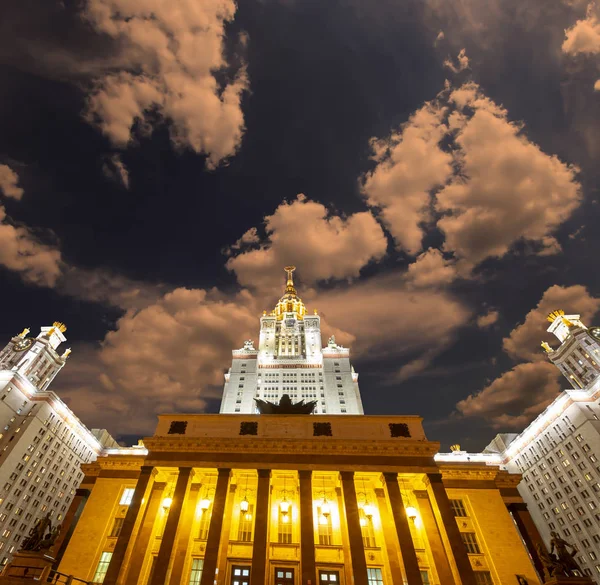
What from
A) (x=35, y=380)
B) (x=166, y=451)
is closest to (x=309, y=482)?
(x=166, y=451)

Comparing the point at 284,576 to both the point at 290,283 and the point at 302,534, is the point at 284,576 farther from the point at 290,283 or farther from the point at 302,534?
the point at 290,283

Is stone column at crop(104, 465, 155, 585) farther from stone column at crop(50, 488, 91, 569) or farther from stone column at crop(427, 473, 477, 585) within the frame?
stone column at crop(427, 473, 477, 585)

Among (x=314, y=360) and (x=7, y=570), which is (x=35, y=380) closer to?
(x=314, y=360)

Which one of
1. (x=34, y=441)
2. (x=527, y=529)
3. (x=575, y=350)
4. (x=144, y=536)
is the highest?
(x=575, y=350)

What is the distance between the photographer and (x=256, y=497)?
33.6 m

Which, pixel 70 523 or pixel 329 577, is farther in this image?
pixel 70 523

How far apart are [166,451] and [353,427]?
18.5m

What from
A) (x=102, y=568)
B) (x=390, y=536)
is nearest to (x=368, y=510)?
(x=390, y=536)

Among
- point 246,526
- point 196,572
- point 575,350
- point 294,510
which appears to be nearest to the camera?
point 196,572

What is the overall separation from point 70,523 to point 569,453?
88.2m

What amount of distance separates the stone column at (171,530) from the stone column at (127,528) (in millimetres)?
2668

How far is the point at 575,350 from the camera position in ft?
Answer: 288

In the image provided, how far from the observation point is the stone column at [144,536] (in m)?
29.6

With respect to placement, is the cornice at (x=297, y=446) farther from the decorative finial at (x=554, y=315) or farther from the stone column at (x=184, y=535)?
the decorative finial at (x=554, y=315)
